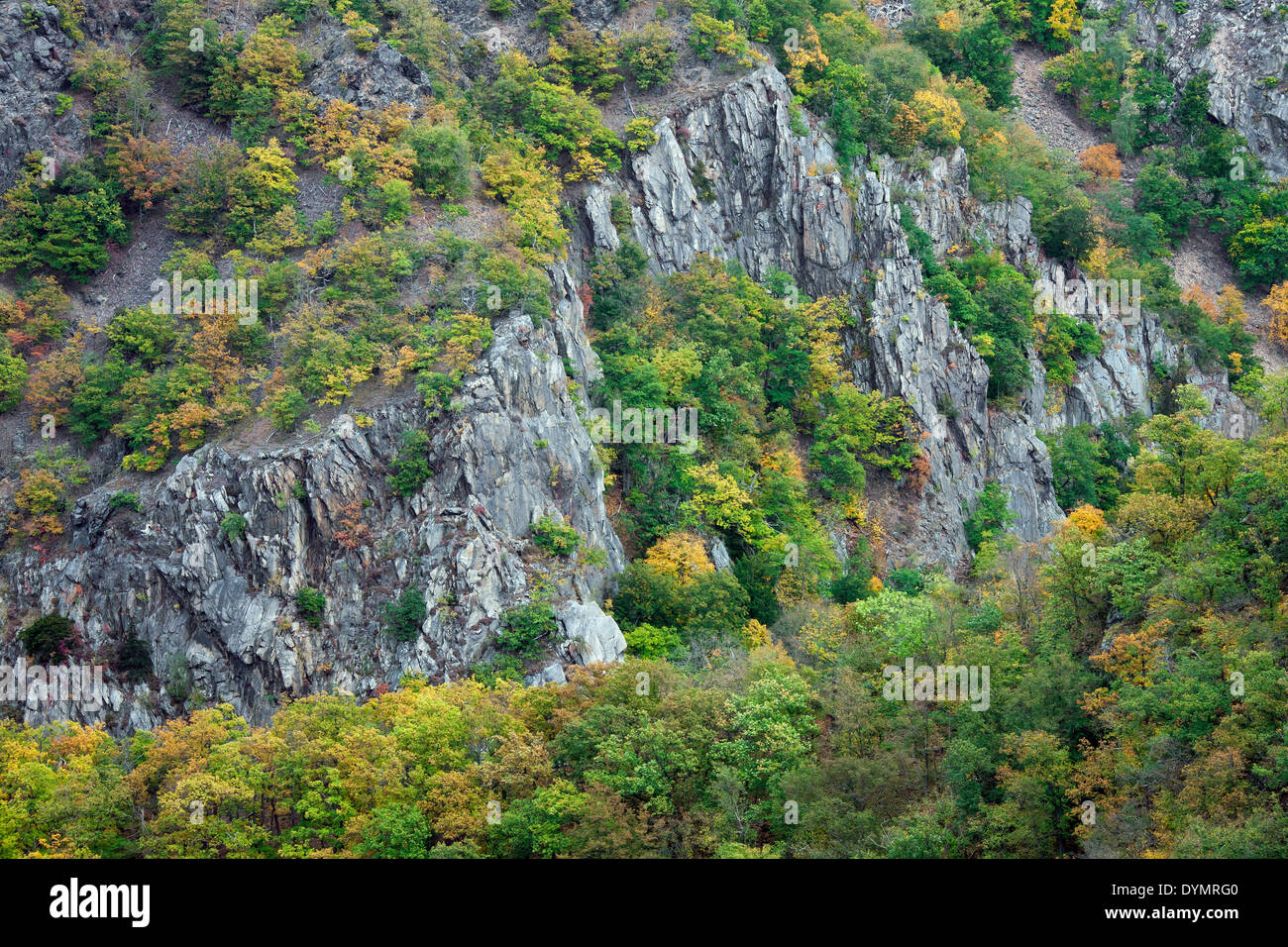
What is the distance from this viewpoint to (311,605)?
45469mm

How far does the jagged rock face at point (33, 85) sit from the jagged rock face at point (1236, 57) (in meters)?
71.0

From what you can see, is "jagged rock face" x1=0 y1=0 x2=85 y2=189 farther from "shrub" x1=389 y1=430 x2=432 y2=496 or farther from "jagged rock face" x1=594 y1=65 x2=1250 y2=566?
"jagged rock face" x1=594 y1=65 x2=1250 y2=566

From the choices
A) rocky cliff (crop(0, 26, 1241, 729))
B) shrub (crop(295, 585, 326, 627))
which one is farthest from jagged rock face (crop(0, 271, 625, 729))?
shrub (crop(295, 585, 326, 627))

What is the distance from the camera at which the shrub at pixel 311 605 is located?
1791 inches

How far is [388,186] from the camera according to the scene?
54156 millimetres

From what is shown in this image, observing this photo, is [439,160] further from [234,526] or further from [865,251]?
[865,251]

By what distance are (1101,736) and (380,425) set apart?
2966 cm

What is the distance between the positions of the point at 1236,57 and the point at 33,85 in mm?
77162

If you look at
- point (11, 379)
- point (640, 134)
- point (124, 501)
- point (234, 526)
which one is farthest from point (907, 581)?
point (11, 379)

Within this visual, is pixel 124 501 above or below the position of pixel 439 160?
below

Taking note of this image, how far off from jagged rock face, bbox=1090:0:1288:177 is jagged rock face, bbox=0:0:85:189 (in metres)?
71.0

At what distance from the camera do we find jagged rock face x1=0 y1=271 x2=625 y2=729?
4484 cm

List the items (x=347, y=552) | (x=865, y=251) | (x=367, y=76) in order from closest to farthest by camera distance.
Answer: (x=347, y=552) < (x=367, y=76) < (x=865, y=251)
